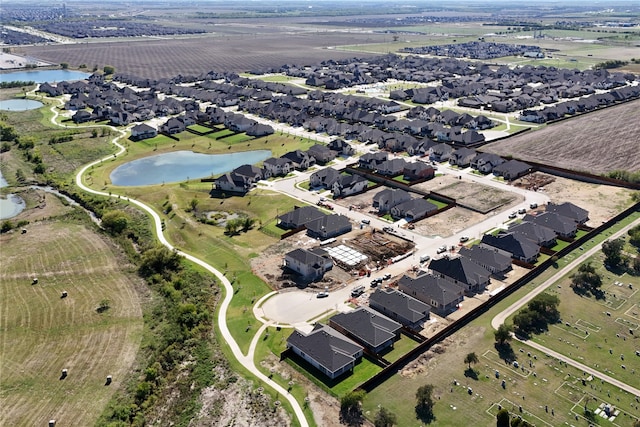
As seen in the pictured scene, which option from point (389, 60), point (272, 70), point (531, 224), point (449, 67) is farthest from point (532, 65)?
point (531, 224)

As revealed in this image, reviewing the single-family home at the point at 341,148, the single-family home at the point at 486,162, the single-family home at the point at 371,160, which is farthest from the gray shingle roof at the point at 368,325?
the single-family home at the point at 341,148

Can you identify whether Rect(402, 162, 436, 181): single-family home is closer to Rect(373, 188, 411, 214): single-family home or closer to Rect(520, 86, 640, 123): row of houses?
Rect(373, 188, 411, 214): single-family home

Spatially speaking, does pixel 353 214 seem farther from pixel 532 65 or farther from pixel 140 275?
pixel 532 65

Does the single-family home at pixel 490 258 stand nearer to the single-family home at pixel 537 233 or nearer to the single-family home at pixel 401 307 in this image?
the single-family home at pixel 537 233

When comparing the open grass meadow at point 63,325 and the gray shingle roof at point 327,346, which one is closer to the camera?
the open grass meadow at point 63,325

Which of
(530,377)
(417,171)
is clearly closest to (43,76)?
(417,171)

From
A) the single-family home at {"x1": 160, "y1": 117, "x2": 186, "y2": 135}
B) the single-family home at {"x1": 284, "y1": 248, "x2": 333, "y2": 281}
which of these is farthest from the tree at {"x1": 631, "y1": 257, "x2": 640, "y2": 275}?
the single-family home at {"x1": 160, "y1": 117, "x2": 186, "y2": 135}
